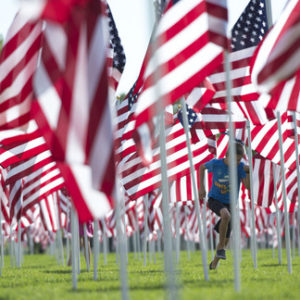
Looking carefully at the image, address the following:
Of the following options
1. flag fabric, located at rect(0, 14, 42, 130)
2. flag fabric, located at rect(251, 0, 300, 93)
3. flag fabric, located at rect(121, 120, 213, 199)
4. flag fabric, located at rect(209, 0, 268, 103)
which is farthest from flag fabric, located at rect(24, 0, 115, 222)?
flag fabric, located at rect(121, 120, 213, 199)

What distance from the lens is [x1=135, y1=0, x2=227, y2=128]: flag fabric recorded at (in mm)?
9359

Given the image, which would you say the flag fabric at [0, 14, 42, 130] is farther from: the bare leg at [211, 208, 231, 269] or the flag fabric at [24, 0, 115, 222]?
the bare leg at [211, 208, 231, 269]

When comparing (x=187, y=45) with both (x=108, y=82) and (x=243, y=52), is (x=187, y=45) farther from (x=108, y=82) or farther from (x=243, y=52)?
(x=243, y=52)

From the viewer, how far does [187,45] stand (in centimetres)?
955

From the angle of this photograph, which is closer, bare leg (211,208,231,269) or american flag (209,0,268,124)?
american flag (209,0,268,124)

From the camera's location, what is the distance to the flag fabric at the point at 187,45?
9359mm

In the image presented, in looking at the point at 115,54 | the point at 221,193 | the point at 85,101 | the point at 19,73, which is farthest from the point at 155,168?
the point at 85,101

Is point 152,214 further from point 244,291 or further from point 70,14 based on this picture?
point 70,14

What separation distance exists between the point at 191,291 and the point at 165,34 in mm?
2964

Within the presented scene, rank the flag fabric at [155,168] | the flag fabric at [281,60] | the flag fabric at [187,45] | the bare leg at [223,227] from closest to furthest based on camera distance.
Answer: the flag fabric at [281,60], the flag fabric at [187,45], the bare leg at [223,227], the flag fabric at [155,168]

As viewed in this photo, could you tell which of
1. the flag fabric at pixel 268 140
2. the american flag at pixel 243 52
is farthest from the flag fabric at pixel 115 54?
the flag fabric at pixel 268 140

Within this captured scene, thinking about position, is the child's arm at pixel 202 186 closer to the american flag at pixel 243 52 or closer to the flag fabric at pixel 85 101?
the american flag at pixel 243 52

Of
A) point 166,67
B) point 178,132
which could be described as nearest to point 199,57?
point 166,67

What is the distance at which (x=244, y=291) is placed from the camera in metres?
→ 8.90
